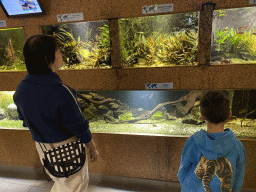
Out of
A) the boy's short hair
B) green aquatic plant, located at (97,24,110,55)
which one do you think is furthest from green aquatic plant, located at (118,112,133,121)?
the boy's short hair

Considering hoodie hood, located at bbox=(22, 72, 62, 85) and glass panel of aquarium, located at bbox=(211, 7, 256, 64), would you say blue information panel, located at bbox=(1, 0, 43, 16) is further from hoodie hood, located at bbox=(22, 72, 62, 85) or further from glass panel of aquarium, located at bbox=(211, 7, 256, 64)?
glass panel of aquarium, located at bbox=(211, 7, 256, 64)

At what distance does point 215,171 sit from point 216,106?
1.44 feet

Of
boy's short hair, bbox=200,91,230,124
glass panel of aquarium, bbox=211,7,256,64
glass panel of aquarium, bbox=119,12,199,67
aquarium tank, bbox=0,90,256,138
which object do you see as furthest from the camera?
aquarium tank, bbox=0,90,256,138

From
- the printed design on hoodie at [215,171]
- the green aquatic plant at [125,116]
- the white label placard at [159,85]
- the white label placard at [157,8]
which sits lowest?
the green aquatic plant at [125,116]

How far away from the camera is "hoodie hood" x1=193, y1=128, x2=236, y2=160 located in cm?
102

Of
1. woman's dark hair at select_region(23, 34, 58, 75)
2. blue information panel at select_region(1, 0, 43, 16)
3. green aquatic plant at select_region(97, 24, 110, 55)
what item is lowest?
woman's dark hair at select_region(23, 34, 58, 75)

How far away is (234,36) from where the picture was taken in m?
1.69

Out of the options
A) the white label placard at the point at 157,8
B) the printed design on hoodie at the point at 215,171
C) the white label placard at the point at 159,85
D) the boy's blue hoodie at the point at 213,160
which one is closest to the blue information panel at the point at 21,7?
the white label placard at the point at 157,8

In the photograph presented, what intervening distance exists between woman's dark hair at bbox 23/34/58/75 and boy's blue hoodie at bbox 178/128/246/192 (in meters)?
1.14

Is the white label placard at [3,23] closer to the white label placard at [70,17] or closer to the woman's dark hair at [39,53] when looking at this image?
the white label placard at [70,17]

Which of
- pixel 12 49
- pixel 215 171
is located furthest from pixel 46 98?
pixel 12 49

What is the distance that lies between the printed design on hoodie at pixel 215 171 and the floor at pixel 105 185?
1.33 metres

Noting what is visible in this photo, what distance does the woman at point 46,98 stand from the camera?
41.9 inches

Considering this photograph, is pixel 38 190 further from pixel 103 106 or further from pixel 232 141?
pixel 232 141
